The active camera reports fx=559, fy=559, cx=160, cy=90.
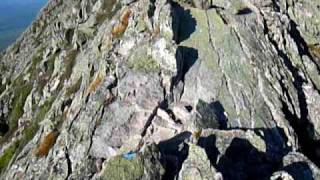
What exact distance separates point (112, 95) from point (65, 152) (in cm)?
538

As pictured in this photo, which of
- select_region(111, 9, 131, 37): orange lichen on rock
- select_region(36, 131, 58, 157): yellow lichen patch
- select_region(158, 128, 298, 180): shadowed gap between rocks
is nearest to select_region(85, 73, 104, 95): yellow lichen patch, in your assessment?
select_region(36, 131, 58, 157): yellow lichen patch

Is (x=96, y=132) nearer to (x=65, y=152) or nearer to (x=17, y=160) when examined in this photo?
(x=65, y=152)

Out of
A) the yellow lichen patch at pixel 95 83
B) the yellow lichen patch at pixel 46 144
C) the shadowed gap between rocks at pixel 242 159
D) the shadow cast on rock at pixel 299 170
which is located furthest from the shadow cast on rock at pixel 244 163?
the yellow lichen patch at pixel 46 144

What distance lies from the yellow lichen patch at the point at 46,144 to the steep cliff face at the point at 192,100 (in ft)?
0.48

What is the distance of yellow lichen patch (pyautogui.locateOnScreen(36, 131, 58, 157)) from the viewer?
4688 cm

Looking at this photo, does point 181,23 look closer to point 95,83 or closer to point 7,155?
point 95,83

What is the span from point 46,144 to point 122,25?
42.3 feet

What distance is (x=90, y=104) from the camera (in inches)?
1673

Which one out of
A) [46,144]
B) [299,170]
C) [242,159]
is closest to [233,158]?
[242,159]

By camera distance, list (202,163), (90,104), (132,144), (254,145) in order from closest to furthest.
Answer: (202,163), (254,145), (132,144), (90,104)

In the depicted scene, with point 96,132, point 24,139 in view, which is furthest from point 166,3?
point 24,139

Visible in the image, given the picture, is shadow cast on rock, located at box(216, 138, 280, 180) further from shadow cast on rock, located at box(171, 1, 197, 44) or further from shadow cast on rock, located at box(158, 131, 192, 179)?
shadow cast on rock, located at box(171, 1, 197, 44)

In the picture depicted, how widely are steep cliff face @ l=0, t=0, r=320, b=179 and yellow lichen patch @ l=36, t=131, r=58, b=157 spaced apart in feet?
0.48

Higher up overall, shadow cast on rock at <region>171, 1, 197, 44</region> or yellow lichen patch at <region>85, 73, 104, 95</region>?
shadow cast on rock at <region>171, 1, 197, 44</region>
